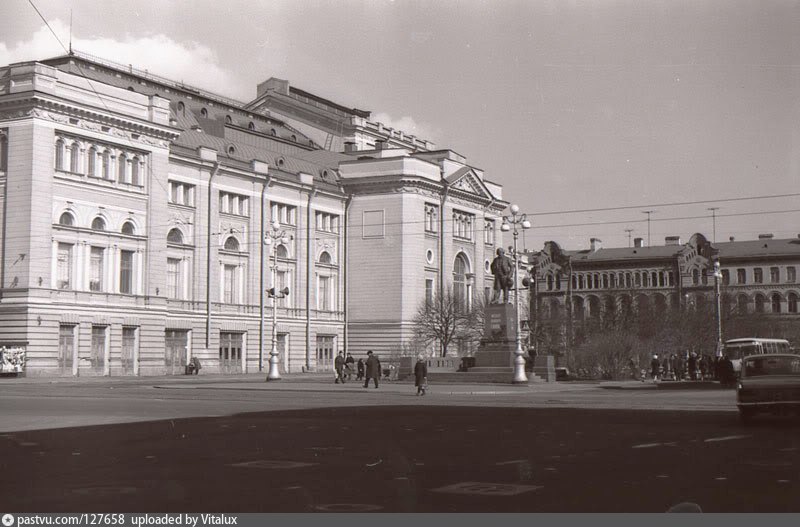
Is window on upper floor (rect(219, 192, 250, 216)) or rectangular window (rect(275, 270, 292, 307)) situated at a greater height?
window on upper floor (rect(219, 192, 250, 216))

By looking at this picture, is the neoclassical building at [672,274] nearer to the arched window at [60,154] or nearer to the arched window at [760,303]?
the arched window at [760,303]

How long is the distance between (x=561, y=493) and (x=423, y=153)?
8720 cm

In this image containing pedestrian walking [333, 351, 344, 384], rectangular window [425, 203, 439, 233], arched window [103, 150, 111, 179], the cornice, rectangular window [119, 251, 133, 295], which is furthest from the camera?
rectangular window [425, 203, 439, 233]

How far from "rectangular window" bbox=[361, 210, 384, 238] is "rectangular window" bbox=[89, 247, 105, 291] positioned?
31125 millimetres

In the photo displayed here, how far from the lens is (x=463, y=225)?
9731cm

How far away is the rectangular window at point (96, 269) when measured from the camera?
63062 mm

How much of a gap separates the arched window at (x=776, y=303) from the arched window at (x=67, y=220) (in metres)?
86.4

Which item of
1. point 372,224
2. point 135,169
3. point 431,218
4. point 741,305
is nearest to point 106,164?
point 135,169

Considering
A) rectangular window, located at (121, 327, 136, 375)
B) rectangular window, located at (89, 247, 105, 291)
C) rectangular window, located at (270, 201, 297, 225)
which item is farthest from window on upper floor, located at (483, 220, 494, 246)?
rectangular window, located at (89, 247, 105, 291)

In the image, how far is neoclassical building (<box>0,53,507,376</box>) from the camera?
59.4 meters

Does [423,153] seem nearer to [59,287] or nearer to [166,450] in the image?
[59,287]

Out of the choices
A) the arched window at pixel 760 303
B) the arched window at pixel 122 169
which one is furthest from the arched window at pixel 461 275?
the arched window at pixel 122 169

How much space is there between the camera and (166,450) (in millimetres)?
14992

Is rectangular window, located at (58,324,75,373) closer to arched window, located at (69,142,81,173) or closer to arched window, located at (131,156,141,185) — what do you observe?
arched window, located at (69,142,81,173)
